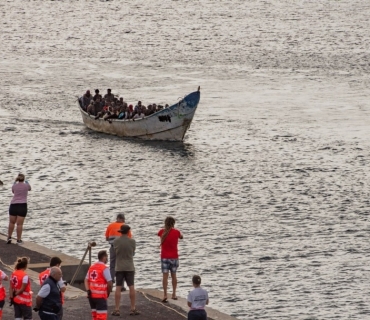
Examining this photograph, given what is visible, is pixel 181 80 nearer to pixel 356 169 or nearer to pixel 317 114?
pixel 317 114

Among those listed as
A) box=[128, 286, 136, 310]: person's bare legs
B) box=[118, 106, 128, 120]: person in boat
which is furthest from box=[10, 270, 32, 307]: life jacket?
box=[118, 106, 128, 120]: person in boat

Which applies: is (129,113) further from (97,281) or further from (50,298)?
(50,298)

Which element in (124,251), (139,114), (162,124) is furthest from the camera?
(139,114)

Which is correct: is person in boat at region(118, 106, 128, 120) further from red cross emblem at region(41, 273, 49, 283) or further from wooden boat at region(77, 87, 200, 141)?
red cross emblem at region(41, 273, 49, 283)

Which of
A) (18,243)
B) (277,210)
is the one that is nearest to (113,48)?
(277,210)

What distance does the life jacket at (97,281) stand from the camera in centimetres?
2000

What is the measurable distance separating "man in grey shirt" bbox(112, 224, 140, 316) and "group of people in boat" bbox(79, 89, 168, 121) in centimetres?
4321

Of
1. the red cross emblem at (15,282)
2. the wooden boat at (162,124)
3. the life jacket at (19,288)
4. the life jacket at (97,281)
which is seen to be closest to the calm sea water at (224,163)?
the wooden boat at (162,124)

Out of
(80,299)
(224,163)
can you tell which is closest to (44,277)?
(80,299)

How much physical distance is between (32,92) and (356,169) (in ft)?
126

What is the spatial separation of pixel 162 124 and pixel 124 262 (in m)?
43.4

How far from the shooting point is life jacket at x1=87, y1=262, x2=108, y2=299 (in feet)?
65.6

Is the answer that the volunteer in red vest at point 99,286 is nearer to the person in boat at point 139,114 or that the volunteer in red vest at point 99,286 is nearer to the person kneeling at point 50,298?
the person kneeling at point 50,298

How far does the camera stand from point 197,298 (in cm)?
2031
